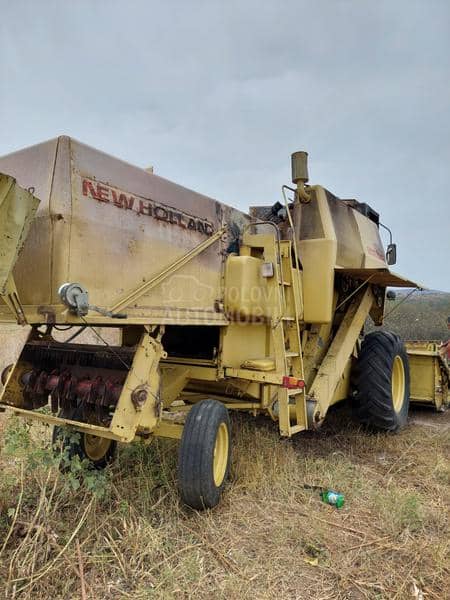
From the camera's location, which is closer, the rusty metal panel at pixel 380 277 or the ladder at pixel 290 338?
the ladder at pixel 290 338

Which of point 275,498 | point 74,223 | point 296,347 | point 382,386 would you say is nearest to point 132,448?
point 275,498

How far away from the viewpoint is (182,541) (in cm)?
298

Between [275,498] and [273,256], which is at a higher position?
[273,256]

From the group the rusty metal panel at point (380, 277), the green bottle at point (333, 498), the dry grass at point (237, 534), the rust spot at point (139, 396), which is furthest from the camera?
the rusty metal panel at point (380, 277)

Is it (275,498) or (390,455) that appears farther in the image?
(390,455)

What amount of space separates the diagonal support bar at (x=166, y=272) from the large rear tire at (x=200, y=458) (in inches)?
38.2

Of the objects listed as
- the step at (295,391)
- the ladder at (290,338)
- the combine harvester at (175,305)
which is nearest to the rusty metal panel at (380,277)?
the combine harvester at (175,305)

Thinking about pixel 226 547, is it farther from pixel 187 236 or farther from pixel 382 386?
pixel 382 386

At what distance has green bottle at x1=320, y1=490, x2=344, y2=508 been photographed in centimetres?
363

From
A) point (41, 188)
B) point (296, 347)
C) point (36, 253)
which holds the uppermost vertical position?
point (41, 188)

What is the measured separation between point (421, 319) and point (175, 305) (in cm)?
1838

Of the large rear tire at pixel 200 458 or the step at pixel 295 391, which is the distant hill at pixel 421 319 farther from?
the large rear tire at pixel 200 458

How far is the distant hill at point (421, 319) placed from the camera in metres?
17.3

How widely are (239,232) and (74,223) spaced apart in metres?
1.94
